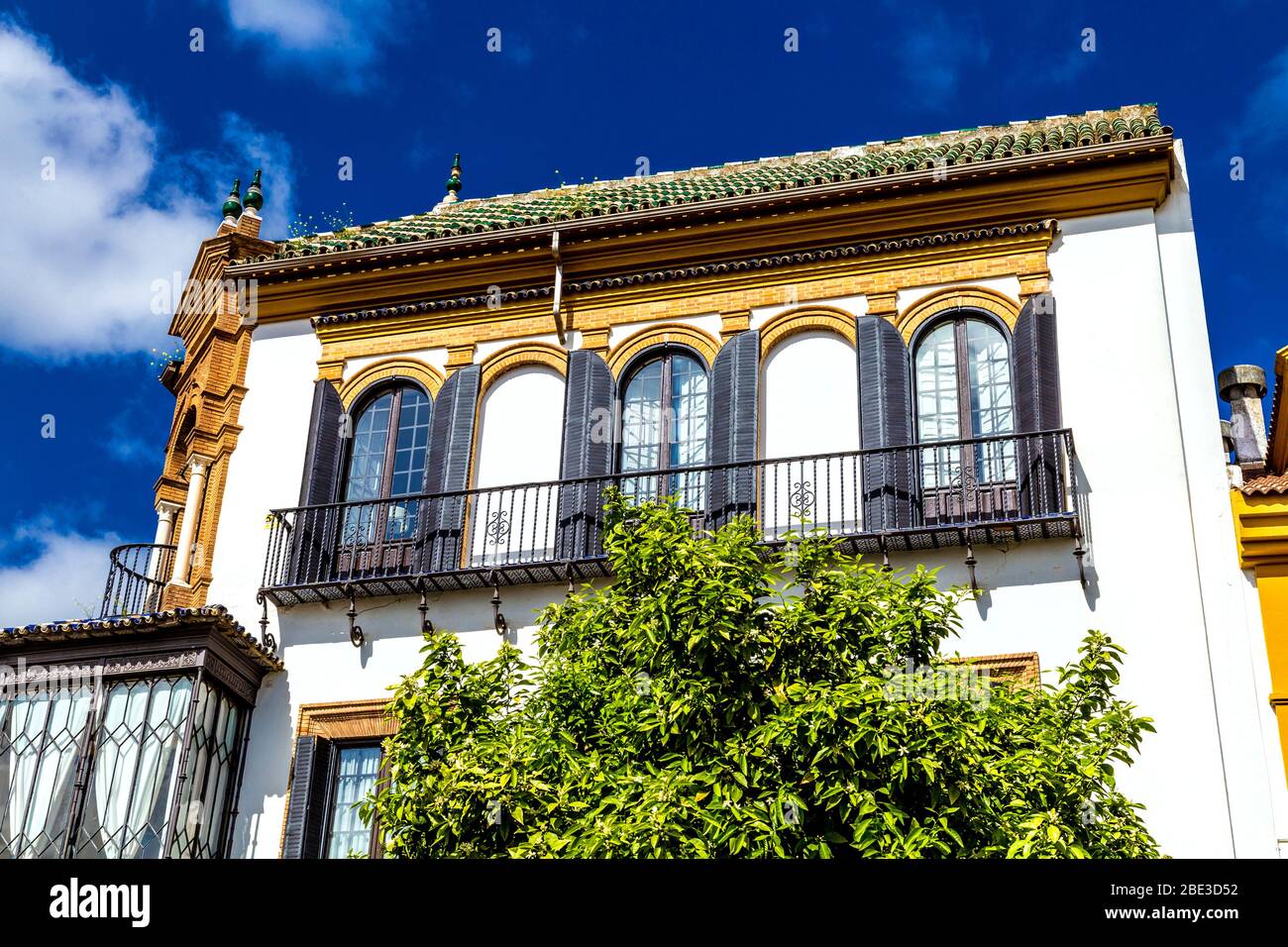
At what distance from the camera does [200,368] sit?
55.5ft

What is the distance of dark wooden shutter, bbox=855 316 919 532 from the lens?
13844 millimetres

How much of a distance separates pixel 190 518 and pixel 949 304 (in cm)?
742

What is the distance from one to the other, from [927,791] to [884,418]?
5544 mm

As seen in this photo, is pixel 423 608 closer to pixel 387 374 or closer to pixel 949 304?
pixel 387 374

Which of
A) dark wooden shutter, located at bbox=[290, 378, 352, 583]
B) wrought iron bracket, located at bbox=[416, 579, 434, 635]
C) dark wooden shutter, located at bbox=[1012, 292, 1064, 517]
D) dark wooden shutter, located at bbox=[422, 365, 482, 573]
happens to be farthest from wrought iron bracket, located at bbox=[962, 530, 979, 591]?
dark wooden shutter, located at bbox=[290, 378, 352, 583]

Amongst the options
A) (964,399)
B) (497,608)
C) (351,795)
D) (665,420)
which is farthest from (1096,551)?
(351,795)

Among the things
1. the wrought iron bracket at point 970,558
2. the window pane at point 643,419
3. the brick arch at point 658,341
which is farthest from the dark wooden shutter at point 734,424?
the wrought iron bracket at point 970,558

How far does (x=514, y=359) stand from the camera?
15.9 m

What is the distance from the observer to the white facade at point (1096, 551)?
1227 centimetres

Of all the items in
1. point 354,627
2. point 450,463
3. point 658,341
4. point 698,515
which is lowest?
point 354,627

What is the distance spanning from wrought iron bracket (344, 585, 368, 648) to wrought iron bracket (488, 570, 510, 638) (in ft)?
3.97

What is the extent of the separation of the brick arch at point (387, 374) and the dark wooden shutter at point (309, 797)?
355 centimetres
